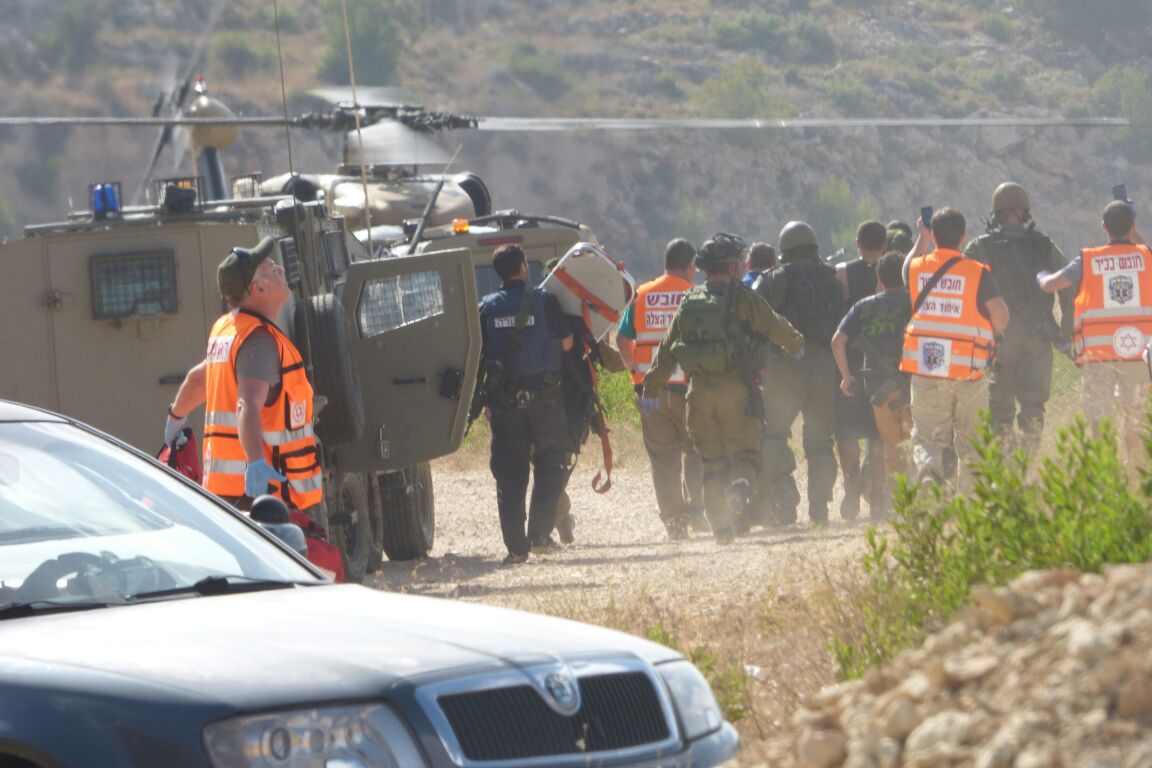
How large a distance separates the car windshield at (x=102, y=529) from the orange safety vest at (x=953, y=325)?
238 inches

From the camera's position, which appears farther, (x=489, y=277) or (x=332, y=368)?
(x=489, y=277)

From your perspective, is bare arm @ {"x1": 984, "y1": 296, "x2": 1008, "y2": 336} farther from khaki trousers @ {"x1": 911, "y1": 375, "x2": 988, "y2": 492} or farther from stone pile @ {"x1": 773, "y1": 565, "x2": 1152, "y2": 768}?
stone pile @ {"x1": 773, "y1": 565, "x2": 1152, "y2": 768}

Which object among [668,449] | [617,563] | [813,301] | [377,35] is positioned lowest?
[617,563]

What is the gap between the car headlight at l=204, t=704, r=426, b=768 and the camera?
3363 mm

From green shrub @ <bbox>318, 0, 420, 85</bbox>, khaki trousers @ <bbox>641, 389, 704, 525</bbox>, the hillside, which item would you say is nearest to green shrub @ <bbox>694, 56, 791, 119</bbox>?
the hillside

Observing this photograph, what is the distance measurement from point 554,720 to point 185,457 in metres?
4.70

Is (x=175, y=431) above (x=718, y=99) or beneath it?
beneath

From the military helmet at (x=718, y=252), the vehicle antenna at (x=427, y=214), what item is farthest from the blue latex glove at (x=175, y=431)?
the vehicle antenna at (x=427, y=214)

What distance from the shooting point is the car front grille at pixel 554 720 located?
3.54 metres

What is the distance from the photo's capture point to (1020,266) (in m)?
11.5

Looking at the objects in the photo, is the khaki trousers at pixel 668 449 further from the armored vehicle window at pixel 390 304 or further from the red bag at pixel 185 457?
the red bag at pixel 185 457

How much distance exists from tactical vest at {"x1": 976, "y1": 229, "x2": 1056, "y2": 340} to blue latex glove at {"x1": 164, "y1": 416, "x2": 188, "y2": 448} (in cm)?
556

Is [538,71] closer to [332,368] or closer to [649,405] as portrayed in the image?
[649,405]

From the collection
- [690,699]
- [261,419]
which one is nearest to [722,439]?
[261,419]
